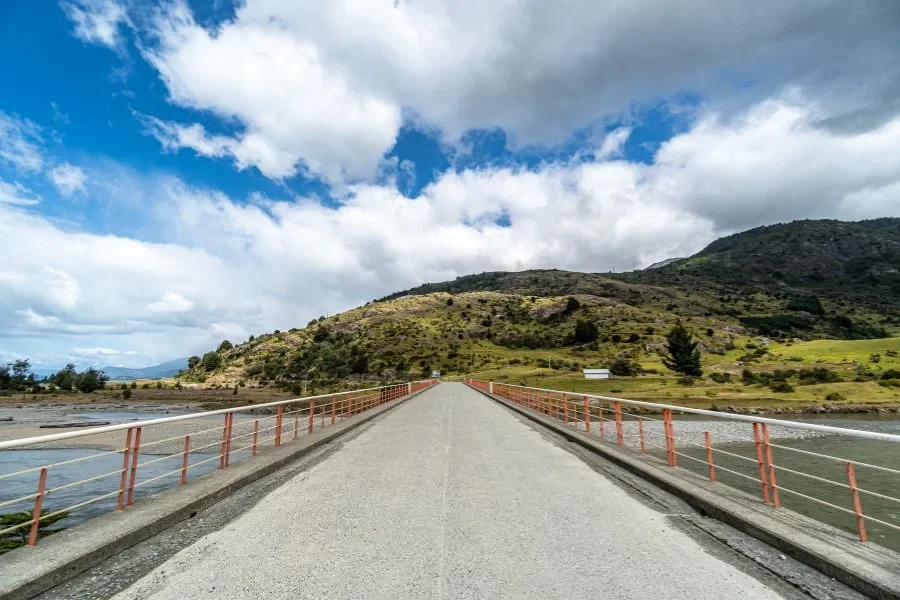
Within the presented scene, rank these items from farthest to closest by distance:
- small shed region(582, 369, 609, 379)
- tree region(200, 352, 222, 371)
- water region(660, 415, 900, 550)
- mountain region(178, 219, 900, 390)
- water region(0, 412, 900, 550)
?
1. tree region(200, 352, 222, 371)
2. mountain region(178, 219, 900, 390)
3. small shed region(582, 369, 609, 379)
4. water region(660, 415, 900, 550)
5. water region(0, 412, 900, 550)

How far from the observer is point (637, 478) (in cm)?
873

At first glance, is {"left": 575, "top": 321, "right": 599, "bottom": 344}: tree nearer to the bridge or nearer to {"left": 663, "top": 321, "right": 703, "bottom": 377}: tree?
{"left": 663, "top": 321, "right": 703, "bottom": 377}: tree

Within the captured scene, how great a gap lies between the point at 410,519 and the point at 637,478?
459cm

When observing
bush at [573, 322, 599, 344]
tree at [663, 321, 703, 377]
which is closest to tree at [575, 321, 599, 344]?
bush at [573, 322, 599, 344]

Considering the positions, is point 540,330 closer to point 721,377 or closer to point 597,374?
point 597,374

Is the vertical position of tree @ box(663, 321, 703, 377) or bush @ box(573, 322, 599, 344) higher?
bush @ box(573, 322, 599, 344)

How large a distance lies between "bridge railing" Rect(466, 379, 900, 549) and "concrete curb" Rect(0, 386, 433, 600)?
625 centimetres

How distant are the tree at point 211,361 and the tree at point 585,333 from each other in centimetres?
8740

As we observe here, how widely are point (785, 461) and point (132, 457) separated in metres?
22.8

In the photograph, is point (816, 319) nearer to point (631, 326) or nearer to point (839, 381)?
point (631, 326)

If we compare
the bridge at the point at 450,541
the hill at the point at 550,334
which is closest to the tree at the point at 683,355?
the hill at the point at 550,334

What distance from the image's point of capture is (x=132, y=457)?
7.86 m

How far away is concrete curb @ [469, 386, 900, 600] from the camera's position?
4113 millimetres

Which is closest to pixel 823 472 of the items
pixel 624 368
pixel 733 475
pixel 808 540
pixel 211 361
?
pixel 733 475
